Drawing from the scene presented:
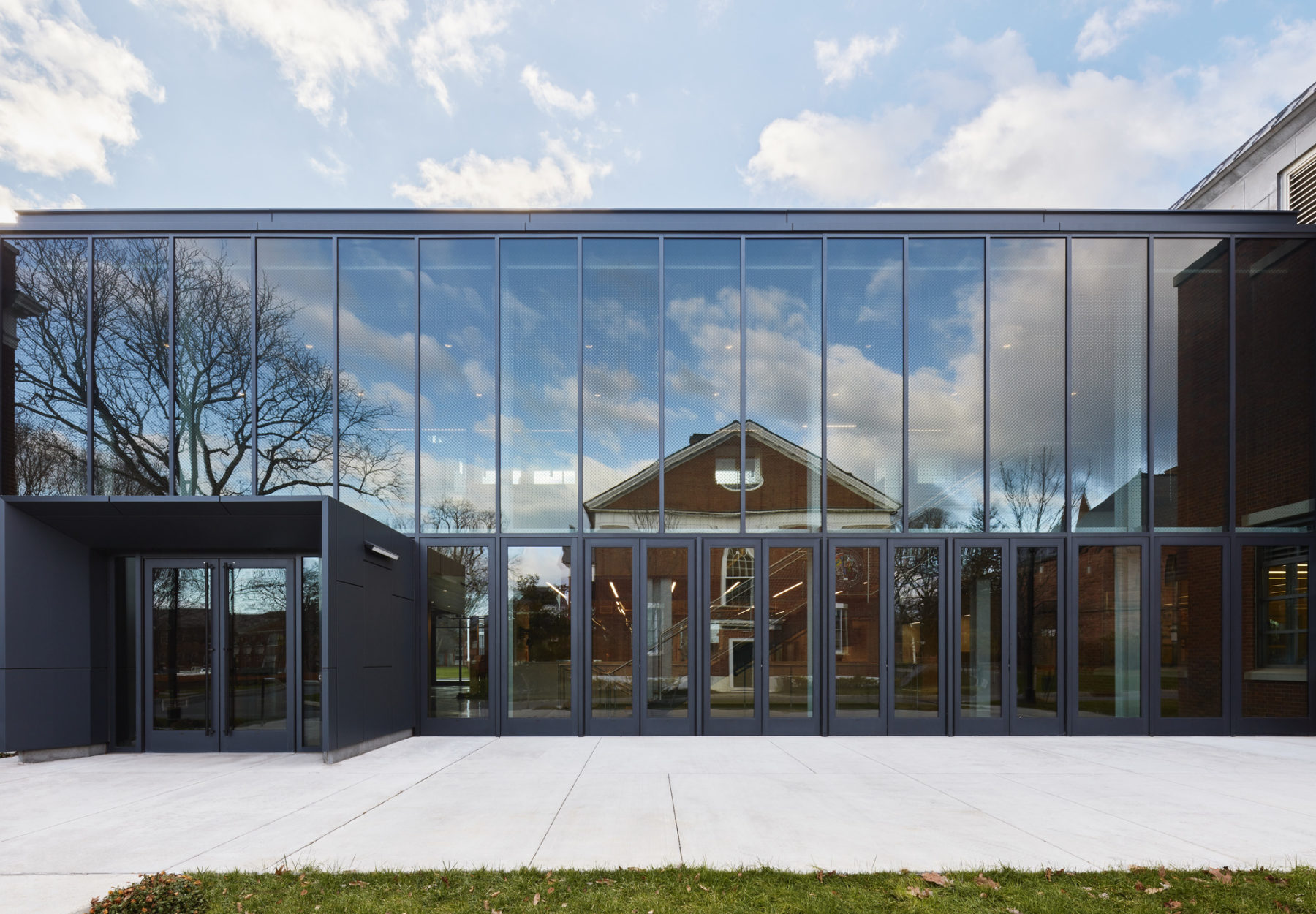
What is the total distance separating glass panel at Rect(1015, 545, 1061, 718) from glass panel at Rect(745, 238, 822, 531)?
11.6 feet

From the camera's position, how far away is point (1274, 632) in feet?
39.2

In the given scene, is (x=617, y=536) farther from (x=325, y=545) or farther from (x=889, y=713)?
(x=889, y=713)

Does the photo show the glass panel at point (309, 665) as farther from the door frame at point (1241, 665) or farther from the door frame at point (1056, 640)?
the door frame at point (1241, 665)

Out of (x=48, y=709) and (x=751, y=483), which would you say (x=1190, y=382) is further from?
(x=48, y=709)

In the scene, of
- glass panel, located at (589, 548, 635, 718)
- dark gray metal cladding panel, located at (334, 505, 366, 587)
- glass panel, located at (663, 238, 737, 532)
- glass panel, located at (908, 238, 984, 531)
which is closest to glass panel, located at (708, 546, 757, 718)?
glass panel, located at (663, 238, 737, 532)

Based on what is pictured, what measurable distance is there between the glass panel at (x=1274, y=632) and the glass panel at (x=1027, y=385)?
3.39m

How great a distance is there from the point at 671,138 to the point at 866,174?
23.3 feet

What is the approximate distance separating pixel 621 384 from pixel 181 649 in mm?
7959

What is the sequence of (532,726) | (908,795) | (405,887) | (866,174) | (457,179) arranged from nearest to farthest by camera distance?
1. (405,887)
2. (908,795)
3. (532,726)
4. (866,174)
5. (457,179)

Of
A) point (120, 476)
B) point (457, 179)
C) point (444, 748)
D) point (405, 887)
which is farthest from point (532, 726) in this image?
point (457, 179)

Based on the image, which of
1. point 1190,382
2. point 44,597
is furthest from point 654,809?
point 1190,382

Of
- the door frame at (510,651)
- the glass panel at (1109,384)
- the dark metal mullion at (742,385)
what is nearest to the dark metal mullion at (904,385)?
the dark metal mullion at (742,385)

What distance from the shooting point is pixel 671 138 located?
20.2 m

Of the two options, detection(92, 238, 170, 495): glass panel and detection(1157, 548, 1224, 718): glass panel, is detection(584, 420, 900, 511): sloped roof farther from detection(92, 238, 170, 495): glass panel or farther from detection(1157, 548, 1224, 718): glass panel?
detection(92, 238, 170, 495): glass panel
